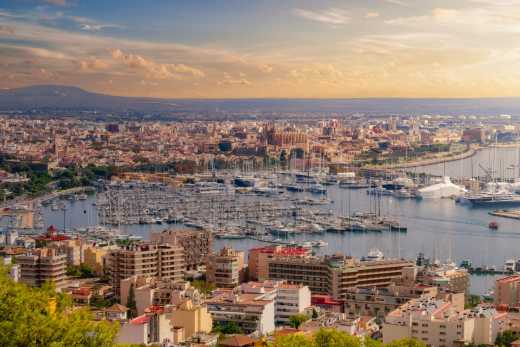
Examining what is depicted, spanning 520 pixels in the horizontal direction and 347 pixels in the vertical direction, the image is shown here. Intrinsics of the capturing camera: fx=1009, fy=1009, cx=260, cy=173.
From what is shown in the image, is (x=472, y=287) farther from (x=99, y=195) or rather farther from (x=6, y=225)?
(x=99, y=195)

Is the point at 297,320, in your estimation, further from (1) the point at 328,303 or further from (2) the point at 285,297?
(1) the point at 328,303

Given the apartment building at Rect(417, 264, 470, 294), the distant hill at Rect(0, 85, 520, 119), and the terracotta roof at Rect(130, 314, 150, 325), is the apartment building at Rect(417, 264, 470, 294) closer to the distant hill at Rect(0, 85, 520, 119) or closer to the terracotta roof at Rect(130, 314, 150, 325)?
the terracotta roof at Rect(130, 314, 150, 325)

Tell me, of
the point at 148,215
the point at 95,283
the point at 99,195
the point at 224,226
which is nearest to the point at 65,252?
the point at 95,283

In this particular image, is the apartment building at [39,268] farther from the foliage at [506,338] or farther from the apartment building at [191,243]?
the foliage at [506,338]

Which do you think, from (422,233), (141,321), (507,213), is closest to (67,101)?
(507,213)

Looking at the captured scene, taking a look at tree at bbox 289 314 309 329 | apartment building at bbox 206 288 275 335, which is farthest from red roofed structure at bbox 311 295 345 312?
apartment building at bbox 206 288 275 335

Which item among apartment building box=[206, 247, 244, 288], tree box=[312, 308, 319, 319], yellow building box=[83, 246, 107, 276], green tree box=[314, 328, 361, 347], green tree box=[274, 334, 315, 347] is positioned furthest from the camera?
yellow building box=[83, 246, 107, 276]
